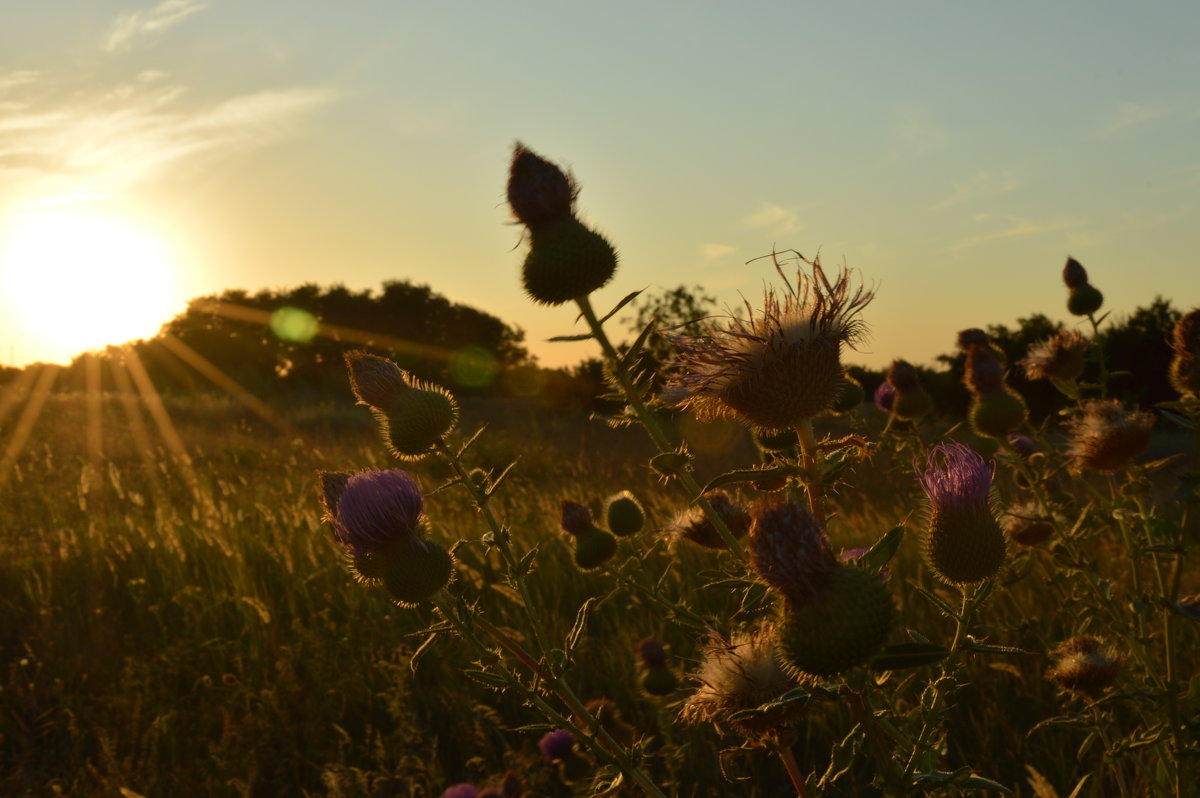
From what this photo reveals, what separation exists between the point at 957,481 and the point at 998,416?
223 centimetres

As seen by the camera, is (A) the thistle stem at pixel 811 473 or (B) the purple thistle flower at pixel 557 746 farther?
(B) the purple thistle flower at pixel 557 746

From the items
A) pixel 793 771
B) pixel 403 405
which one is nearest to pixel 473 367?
pixel 403 405

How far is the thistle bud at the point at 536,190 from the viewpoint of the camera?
2355 mm

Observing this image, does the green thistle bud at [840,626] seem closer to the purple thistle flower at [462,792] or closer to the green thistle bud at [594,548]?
the green thistle bud at [594,548]

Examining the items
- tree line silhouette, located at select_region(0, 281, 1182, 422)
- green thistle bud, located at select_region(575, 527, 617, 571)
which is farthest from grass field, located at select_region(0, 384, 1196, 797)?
tree line silhouette, located at select_region(0, 281, 1182, 422)

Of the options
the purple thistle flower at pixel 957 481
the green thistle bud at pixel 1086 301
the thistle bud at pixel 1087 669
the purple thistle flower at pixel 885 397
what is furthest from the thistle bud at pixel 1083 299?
the purple thistle flower at pixel 957 481

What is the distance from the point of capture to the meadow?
171 cm

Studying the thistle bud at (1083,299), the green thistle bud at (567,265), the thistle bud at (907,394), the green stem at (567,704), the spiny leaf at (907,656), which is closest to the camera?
the spiny leaf at (907,656)

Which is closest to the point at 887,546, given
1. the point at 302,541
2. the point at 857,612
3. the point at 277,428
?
the point at 857,612

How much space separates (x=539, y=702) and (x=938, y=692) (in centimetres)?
86

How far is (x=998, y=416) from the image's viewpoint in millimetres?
3742

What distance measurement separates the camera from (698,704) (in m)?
1.90

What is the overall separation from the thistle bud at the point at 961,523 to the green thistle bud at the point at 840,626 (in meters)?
0.33

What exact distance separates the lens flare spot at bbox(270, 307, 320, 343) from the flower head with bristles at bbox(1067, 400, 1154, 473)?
47.8 m
